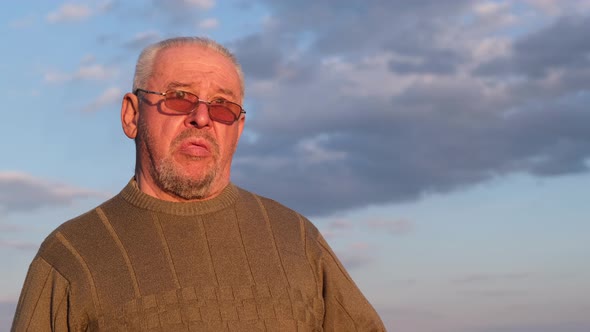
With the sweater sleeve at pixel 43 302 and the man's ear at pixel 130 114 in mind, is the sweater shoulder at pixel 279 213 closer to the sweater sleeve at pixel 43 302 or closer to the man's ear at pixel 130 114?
the man's ear at pixel 130 114

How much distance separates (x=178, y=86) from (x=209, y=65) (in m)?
0.25

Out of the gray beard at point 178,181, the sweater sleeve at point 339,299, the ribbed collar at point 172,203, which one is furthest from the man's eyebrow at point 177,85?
the sweater sleeve at point 339,299

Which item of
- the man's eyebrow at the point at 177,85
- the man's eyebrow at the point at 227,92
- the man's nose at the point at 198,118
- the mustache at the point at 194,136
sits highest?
the man's eyebrow at the point at 177,85

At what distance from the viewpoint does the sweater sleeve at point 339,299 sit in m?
6.04

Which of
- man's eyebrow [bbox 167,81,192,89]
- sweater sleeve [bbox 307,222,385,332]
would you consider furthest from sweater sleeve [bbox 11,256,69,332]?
sweater sleeve [bbox 307,222,385,332]

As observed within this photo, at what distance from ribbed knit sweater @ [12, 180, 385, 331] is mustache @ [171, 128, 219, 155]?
43 centimetres

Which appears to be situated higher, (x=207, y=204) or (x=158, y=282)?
(x=207, y=204)

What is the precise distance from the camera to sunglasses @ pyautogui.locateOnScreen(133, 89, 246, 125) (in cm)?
573

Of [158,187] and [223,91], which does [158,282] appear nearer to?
[158,187]

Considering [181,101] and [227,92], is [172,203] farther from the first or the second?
[227,92]

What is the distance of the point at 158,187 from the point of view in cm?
585

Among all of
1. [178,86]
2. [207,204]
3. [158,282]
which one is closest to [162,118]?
[178,86]

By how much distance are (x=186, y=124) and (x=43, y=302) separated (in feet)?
4.65

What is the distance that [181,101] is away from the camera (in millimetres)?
5742
